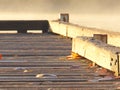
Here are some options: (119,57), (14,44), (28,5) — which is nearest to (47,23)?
(14,44)

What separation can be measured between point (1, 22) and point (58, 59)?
A: 33.2ft

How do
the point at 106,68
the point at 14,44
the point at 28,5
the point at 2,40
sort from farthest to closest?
the point at 28,5 < the point at 2,40 < the point at 14,44 < the point at 106,68

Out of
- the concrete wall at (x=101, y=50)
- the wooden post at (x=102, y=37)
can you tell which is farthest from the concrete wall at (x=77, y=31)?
the wooden post at (x=102, y=37)

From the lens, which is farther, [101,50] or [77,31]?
[77,31]

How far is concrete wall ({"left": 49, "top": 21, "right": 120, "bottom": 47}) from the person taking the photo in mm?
16756

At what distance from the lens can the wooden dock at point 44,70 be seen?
38.2ft

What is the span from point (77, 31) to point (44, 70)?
22.7 feet

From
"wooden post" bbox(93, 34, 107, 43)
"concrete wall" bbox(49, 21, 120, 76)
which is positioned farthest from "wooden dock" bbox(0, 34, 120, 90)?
"wooden post" bbox(93, 34, 107, 43)

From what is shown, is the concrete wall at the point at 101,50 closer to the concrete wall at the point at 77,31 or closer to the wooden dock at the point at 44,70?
the concrete wall at the point at 77,31

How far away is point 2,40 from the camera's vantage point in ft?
68.9

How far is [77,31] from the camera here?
802 inches

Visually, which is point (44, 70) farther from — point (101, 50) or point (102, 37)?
point (102, 37)

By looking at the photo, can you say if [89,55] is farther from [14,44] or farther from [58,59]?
[14,44]

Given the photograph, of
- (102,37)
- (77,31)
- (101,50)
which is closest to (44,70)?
(101,50)
